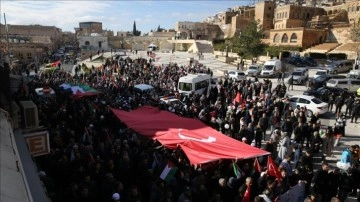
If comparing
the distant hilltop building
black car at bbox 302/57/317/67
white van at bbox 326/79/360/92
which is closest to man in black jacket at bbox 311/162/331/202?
white van at bbox 326/79/360/92

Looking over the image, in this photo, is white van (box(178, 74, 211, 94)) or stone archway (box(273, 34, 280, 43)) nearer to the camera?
white van (box(178, 74, 211, 94))

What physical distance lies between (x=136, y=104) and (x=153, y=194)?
939 cm

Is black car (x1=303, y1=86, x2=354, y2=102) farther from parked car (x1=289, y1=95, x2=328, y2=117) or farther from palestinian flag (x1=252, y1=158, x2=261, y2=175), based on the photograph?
palestinian flag (x1=252, y1=158, x2=261, y2=175)

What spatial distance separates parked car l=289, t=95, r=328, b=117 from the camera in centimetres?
1703

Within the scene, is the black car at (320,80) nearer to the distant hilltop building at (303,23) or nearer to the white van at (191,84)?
the white van at (191,84)

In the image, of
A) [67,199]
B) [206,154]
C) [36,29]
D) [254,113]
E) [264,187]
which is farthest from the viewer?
[36,29]

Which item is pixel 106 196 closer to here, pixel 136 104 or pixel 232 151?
pixel 232 151

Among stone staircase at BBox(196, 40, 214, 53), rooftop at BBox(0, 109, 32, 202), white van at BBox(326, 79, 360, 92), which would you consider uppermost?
stone staircase at BBox(196, 40, 214, 53)

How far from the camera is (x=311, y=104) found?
17.3 meters

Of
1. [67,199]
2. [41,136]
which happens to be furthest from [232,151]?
[41,136]

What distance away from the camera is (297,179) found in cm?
819

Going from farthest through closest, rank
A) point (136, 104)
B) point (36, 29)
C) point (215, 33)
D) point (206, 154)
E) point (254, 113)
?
point (36, 29)
point (215, 33)
point (136, 104)
point (254, 113)
point (206, 154)

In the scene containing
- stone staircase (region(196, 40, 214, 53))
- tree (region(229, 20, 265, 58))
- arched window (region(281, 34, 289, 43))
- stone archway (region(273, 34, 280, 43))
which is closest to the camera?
tree (region(229, 20, 265, 58))

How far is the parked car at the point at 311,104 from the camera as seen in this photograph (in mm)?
17031
